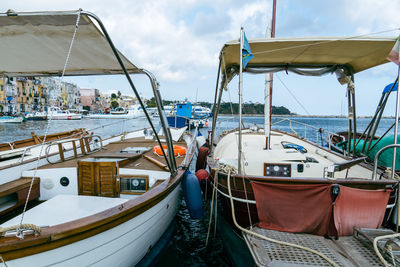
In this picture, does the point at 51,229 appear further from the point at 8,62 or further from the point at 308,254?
the point at 8,62

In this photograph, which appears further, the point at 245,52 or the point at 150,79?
the point at 245,52

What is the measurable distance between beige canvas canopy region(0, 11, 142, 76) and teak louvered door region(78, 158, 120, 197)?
6.51 ft

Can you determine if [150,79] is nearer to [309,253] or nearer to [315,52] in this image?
[309,253]

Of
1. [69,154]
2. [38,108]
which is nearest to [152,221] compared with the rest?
[69,154]

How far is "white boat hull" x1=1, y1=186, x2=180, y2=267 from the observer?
248 cm

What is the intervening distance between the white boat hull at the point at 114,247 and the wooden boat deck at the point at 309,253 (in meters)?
1.69

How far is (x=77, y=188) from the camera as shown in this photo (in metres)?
4.90

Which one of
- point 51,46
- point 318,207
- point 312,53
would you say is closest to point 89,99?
point 51,46

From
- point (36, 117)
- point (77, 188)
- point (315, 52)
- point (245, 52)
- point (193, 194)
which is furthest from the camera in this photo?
point (36, 117)

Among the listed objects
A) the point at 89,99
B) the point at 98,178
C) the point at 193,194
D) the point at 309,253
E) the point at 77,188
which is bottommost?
the point at 309,253

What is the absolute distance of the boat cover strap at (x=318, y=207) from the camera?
3.78 metres

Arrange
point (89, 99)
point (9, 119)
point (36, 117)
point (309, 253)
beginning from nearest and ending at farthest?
point (309, 253) → point (9, 119) → point (36, 117) → point (89, 99)

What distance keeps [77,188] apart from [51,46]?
2878 mm

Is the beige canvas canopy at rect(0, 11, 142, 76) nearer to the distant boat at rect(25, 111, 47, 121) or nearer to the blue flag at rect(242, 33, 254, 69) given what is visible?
the blue flag at rect(242, 33, 254, 69)
